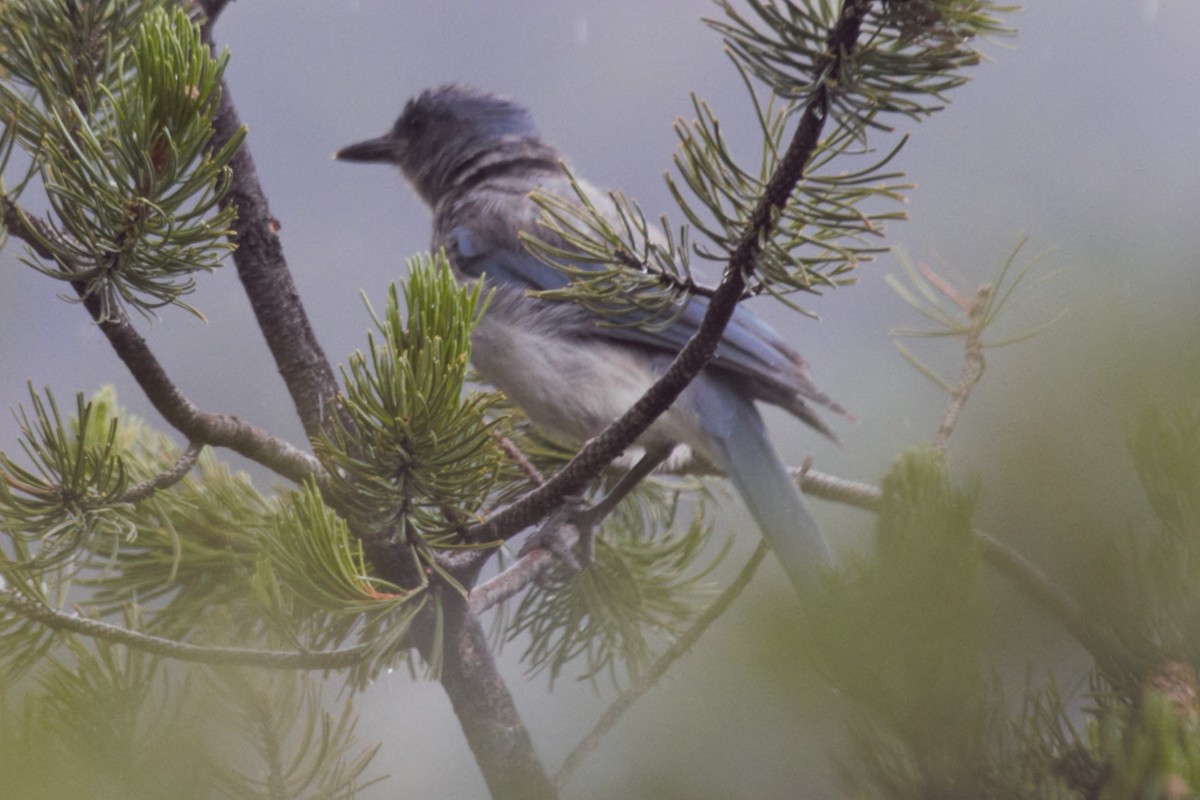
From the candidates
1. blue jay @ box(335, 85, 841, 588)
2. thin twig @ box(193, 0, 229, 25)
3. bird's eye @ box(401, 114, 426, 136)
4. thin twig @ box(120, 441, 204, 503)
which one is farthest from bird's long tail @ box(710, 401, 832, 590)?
bird's eye @ box(401, 114, 426, 136)

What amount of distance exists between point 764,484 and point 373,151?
1208 mm

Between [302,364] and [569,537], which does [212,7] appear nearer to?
[302,364]

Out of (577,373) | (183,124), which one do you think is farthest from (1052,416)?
(577,373)

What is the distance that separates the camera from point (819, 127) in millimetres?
720

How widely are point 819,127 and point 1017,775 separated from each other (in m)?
0.38

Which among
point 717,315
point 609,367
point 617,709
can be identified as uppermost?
point 609,367

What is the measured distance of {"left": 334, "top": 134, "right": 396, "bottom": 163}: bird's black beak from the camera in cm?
237

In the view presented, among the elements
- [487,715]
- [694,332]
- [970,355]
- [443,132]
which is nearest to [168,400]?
[487,715]

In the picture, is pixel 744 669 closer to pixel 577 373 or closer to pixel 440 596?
pixel 440 596

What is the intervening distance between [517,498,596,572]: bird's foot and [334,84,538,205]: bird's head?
3.24 feet

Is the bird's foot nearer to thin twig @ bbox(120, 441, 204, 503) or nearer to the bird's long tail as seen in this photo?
the bird's long tail

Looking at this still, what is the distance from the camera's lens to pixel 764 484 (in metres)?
1.58

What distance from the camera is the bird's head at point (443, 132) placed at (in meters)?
2.29

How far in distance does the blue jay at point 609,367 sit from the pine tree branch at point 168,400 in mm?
548
